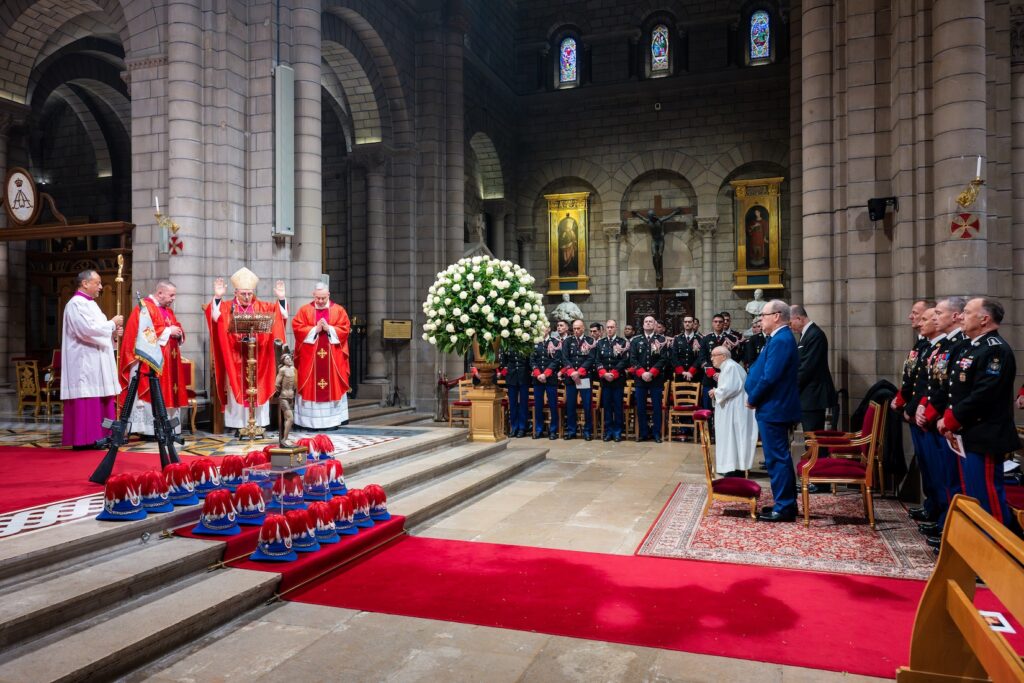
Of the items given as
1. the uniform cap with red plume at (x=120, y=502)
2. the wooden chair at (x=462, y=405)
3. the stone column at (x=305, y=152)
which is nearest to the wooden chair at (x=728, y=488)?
the uniform cap with red plume at (x=120, y=502)

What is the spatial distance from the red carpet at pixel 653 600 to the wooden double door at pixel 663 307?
14.7 meters

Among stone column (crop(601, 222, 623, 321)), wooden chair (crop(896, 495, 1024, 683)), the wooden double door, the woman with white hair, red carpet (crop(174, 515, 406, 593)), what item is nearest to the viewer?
wooden chair (crop(896, 495, 1024, 683))

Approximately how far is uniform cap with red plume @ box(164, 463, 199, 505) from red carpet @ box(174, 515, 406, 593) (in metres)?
0.23

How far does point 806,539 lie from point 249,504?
4217 millimetres

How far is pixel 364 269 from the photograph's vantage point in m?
15.1

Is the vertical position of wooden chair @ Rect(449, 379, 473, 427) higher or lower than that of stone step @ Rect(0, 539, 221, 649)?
higher

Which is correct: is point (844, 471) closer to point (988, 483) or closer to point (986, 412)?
point (988, 483)

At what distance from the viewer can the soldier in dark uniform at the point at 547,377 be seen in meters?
11.3

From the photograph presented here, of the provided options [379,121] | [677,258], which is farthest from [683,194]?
[379,121]

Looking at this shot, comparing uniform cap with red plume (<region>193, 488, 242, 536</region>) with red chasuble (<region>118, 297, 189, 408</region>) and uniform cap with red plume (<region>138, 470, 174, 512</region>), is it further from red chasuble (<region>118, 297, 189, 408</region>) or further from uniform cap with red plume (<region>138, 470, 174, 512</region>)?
red chasuble (<region>118, 297, 189, 408</region>)

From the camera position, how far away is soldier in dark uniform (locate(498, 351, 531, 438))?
11.6 m

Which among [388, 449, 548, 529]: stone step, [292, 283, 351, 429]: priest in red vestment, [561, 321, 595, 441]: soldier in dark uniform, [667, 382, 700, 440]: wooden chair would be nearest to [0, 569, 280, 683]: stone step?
[388, 449, 548, 529]: stone step

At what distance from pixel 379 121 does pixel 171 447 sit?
394 inches

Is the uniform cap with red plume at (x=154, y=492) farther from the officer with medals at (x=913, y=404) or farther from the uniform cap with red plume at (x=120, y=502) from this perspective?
the officer with medals at (x=913, y=404)
